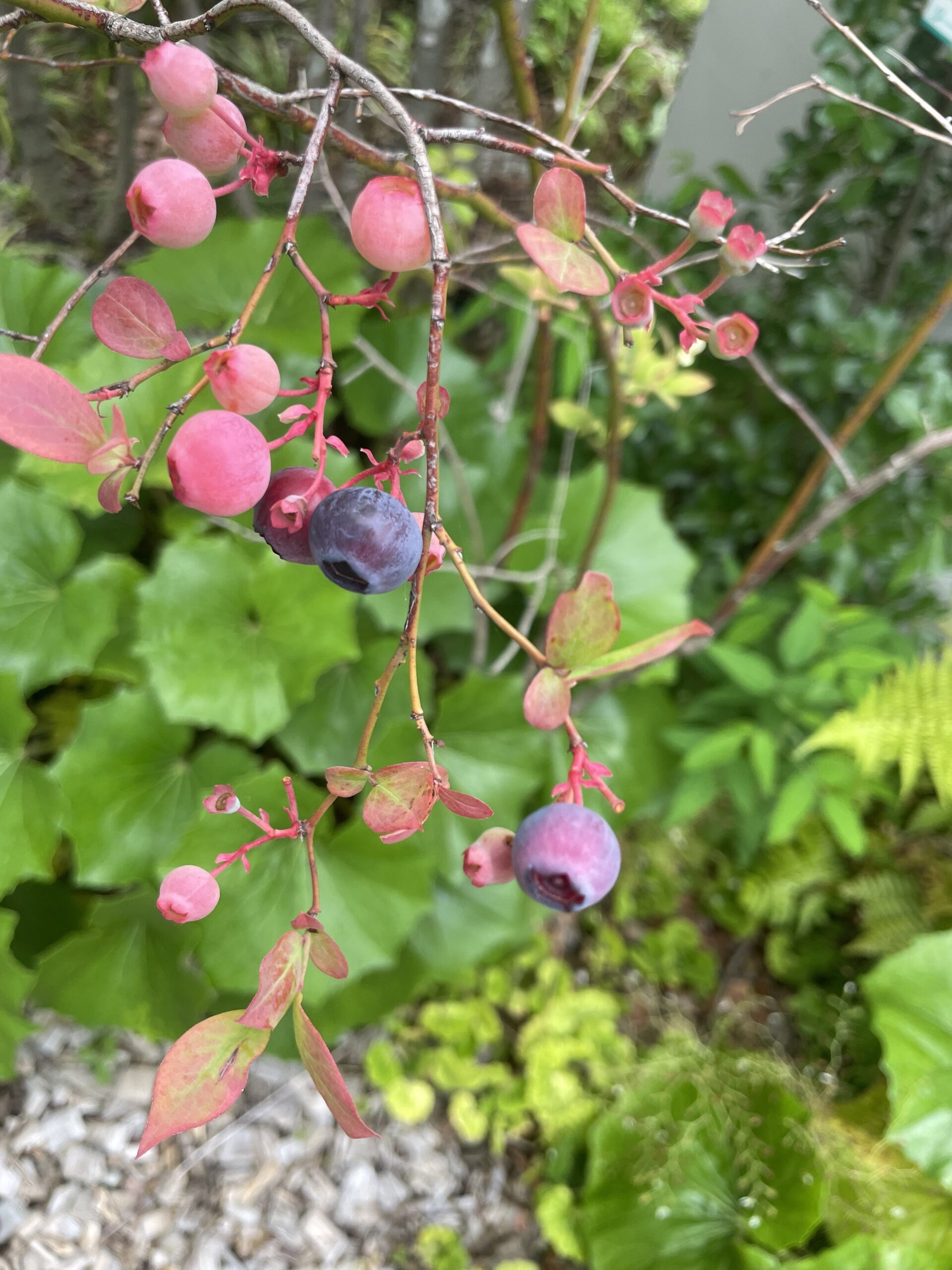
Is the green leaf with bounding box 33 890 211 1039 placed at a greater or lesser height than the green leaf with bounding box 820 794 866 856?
lesser

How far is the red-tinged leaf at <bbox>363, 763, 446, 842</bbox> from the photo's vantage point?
0.76 ft

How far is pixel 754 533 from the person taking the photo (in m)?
1.29

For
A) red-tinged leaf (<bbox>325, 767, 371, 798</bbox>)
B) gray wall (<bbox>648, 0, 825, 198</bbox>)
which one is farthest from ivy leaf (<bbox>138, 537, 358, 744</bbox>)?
gray wall (<bbox>648, 0, 825, 198</bbox>)

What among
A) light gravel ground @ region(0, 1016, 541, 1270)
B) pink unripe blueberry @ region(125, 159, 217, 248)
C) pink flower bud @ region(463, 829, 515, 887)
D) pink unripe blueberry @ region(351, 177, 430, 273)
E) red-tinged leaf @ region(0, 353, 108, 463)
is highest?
pink unripe blueberry @ region(351, 177, 430, 273)

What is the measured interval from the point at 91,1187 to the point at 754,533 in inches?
50.8

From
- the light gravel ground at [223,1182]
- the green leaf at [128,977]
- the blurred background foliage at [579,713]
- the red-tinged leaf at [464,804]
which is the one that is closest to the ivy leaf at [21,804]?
the blurred background foliage at [579,713]

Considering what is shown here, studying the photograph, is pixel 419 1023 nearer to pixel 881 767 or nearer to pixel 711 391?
pixel 881 767

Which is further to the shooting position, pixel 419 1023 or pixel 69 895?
pixel 419 1023

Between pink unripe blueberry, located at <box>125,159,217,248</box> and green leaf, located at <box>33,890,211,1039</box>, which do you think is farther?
green leaf, located at <box>33,890,211,1039</box>

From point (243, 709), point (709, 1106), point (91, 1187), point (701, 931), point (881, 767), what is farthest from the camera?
point (701, 931)

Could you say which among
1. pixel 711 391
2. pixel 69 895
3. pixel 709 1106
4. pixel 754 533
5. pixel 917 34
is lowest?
pixel 69 895

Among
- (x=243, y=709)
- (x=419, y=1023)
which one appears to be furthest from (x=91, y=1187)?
(x=243, y=709)

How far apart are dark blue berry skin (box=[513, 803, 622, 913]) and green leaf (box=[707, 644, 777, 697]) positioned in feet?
2.60

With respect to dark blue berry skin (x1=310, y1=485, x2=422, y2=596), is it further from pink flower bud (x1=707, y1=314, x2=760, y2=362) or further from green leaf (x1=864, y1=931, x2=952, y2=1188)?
green leaf (x1=864, y1=931, x2=952, y2=1188)
